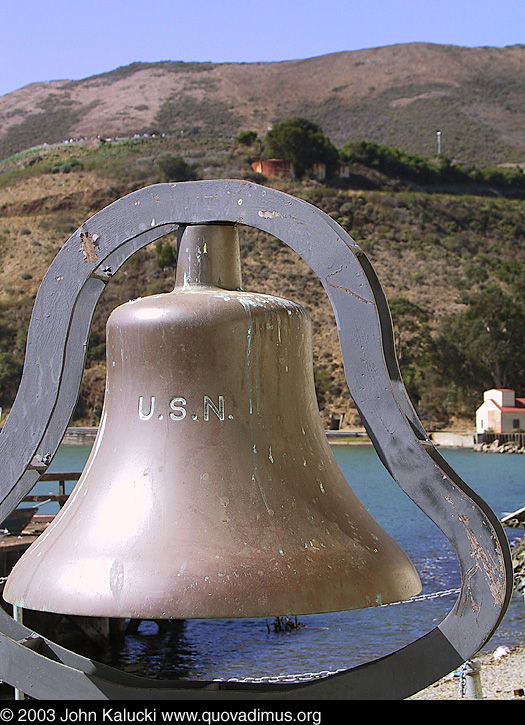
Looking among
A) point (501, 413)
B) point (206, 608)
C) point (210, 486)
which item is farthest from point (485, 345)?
point (206, 608)

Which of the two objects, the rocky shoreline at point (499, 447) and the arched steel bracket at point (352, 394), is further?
the rocky shoreline at point (499, 447)

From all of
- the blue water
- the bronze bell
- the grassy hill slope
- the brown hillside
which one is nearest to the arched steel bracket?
the bronze bell

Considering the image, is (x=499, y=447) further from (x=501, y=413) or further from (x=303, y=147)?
(x=303, y=147)

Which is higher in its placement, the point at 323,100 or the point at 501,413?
the point at 323,100

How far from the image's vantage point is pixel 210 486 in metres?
2.44

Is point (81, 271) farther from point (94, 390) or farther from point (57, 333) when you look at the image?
point (94, 390)

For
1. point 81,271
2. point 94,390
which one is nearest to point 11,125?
point 94,390

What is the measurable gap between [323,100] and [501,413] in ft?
322

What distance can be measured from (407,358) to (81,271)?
61.5 m

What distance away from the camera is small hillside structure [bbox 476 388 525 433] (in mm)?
56281

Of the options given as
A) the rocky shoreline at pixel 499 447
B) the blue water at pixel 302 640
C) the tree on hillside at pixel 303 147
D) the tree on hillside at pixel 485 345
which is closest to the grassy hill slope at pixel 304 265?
the tree on hillside at pixel 485 345

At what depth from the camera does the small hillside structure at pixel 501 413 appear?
56.3 m

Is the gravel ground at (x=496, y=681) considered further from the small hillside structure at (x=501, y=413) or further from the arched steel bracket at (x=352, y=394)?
the small hillside structure at (x=501, y=413)

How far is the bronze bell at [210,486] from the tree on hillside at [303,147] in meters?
91.0
